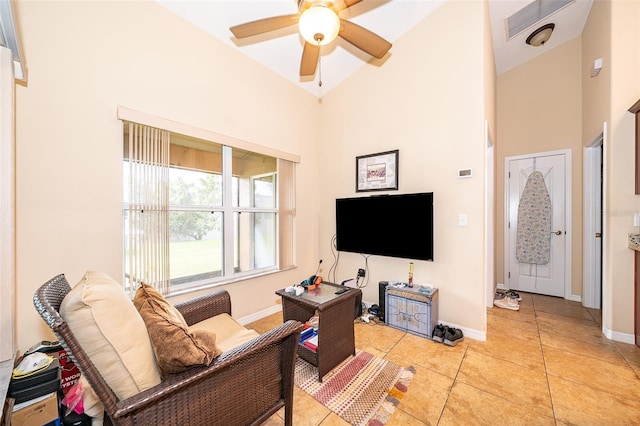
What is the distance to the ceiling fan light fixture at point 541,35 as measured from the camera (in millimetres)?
3167

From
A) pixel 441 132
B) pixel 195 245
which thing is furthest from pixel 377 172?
pixel 195 245

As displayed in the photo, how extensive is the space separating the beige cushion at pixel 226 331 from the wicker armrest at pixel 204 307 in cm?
4

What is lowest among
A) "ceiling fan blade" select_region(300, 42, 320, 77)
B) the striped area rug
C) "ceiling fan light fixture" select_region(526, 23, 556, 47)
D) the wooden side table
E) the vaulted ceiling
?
the striped area rug

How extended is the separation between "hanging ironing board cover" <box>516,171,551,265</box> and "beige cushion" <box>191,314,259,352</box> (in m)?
4.20

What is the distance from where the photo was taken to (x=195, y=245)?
2.52 meters

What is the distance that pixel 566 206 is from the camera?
11.8ft

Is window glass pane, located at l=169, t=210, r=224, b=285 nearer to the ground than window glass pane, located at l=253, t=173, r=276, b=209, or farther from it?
nearer to the ground

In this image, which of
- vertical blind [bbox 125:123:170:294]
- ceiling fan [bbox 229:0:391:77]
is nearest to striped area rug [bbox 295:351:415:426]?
vertical blind [bbox 125:123:170:294]

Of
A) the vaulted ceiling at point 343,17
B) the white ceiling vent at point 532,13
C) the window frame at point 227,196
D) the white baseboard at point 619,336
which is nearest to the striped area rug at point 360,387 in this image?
the window frame at point 227,196

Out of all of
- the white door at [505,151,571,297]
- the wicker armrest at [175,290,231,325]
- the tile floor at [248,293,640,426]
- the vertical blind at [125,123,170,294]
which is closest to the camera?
the tile floor at [248,293,640,426]

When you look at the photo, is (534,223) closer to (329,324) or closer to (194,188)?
(329,324)

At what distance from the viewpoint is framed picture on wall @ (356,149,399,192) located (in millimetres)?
3020

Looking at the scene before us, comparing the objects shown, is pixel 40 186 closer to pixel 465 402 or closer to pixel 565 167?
pixel 465 402

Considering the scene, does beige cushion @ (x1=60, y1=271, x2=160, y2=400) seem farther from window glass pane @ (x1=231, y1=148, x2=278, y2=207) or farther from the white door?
the white door
